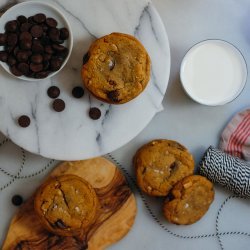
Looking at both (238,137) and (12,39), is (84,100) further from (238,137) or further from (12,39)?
(238,137)

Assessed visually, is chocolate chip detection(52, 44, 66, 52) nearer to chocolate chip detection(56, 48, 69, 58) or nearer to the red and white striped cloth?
chocolate chip detection(56, 48, 69, 58)

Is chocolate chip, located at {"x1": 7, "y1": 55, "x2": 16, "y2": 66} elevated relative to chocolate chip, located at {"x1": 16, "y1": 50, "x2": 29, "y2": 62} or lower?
lower

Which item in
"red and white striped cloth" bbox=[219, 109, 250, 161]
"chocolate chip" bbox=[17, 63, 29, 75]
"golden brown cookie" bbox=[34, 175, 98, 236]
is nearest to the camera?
"chocolate chip" bbox=[17, 63, 29, 75]

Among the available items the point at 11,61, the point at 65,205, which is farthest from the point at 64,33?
the point at 65,205

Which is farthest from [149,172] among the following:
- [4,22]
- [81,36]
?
[4,22]

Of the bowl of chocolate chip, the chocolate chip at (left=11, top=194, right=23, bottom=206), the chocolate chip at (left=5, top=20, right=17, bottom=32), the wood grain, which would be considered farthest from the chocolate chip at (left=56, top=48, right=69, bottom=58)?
the chocolate chip at (left=11, top=194, right=23, bottom=206)

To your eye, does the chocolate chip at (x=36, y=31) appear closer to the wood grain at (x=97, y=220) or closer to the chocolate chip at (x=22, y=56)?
the chocolate chip at (x=22, y=56)

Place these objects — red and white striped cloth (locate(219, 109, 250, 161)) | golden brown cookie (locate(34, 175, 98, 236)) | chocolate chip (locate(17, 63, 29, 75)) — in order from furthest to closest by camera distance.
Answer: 1. red and white striped cloth (locate(219, 109, 250, 161))
2. golden brown cookie (locate(34, 175, 98, 236))
3. chocolate chip (locate(17, 63, 29, 75))
